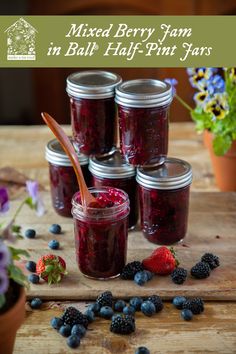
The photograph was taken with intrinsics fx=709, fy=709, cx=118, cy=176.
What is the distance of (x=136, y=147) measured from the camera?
1937 millimetres

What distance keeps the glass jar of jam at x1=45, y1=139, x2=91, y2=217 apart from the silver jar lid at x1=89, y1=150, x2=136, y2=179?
0.21ft

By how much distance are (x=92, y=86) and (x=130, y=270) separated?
1.70 ft

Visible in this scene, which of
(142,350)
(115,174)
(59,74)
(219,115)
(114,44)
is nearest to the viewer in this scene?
(142,350)

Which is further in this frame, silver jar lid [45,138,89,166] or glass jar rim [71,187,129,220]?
silver jar lid [45,138,89,166]

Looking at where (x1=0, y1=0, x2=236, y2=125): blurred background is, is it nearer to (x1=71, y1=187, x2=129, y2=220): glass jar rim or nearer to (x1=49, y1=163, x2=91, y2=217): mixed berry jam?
(x1=49, y1=163, x2=91, y2=217): mixed berry jam

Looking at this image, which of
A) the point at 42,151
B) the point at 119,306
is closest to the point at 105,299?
the point at 119,306

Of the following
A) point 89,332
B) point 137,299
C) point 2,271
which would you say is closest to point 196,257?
point 137,299

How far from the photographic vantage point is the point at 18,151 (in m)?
2.63

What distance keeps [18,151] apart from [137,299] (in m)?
1.08

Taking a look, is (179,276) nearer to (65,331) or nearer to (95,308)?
(95,308)

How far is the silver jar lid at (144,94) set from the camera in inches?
74.2

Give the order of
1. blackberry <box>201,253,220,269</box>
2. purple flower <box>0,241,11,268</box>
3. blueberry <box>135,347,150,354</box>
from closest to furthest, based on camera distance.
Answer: purple flower <box>0,241,11,268</box>, blueberry <box>135,347,150,354</box>, blackberry <box>201,253,220,269</box>

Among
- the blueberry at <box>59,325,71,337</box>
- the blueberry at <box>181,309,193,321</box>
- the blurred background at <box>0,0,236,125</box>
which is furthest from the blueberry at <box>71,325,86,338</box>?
the blurred background at <box>0,0,236,125</box>

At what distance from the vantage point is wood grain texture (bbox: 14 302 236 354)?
1.54 meters
